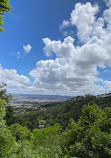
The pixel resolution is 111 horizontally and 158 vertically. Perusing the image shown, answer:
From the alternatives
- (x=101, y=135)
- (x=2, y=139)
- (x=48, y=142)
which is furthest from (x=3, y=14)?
(x=48, y=142)

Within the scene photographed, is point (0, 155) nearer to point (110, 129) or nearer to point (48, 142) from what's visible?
point (110, 129)

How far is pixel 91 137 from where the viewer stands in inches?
298

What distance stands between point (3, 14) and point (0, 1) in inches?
23.5

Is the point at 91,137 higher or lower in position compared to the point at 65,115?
higher

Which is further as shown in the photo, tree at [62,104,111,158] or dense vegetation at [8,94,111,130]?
dense vegetation at [8,94,111,130]

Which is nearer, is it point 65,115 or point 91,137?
point 91,137

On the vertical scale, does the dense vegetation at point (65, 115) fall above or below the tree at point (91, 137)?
below

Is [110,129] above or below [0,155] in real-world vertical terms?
above

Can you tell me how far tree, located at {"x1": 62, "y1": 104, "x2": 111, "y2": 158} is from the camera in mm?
7073

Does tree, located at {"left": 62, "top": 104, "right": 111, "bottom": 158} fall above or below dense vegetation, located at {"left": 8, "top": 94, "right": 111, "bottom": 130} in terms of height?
above

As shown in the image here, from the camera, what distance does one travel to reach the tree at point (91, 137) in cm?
707

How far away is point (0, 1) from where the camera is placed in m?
5.46

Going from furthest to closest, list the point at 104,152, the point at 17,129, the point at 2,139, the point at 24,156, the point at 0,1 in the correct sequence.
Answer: the point at 17,129, the point at 2,139, the point at 104,152, the point at 0,1, the point at 24,156

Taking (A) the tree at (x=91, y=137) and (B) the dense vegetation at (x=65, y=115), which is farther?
(B) the dense vegetation at (x=65, y=115)
